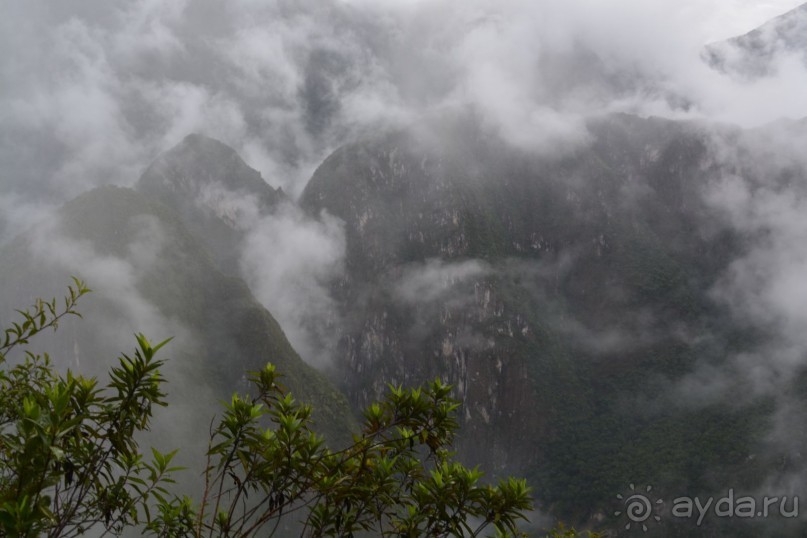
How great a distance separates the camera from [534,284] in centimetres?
18400

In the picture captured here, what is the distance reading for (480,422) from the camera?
156125mm

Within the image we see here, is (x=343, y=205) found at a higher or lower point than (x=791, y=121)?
lower

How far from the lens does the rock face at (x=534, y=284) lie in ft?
495

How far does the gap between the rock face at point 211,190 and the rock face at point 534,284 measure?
25.5 metres

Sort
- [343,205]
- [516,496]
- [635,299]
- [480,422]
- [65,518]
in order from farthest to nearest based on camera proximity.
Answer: [343,205]
[635,299]
[480,422]
[516,496]
[65,518]

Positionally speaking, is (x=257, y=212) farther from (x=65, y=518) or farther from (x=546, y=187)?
(x=65, y=518)

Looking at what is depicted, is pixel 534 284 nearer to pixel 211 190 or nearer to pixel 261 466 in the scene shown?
pixel 211 190

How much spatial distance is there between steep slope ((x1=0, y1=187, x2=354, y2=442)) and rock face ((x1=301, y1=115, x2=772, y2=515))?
48.7 meters

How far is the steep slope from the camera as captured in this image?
93.1 metres

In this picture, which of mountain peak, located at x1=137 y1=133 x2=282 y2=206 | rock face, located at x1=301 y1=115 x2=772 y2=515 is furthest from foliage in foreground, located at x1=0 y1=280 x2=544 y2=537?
mountain peak, located at x1=137 y1=133 x2=282 y2=206

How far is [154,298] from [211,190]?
221ft

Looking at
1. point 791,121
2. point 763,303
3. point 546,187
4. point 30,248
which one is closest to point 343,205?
point 546,187

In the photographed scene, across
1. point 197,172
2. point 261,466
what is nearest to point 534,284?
point 197,172

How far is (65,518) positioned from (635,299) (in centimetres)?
18353
